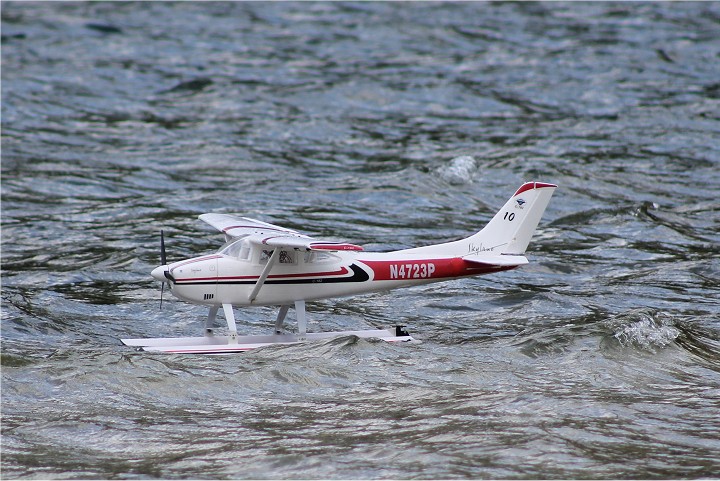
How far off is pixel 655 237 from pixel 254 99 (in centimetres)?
1863

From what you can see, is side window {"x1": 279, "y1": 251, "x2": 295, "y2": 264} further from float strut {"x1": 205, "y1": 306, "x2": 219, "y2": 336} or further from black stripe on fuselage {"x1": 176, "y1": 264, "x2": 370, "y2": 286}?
float strut {"x1": 205, "y1": 306, "x2": 219, "y2": 336}

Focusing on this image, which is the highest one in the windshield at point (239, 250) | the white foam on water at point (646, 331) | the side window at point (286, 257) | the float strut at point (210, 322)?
the windshield at point (239, 250)

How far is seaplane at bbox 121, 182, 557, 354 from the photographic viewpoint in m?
16.5

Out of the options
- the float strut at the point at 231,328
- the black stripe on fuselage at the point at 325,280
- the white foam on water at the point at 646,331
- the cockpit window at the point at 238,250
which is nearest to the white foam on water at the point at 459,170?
the white foam on water at the point at 646,331

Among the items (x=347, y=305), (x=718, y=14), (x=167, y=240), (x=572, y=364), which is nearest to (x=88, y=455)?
(x=572, y=364)

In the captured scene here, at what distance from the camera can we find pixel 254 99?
3903cm

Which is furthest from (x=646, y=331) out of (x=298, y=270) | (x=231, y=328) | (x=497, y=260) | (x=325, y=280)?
(x=231, y=328)

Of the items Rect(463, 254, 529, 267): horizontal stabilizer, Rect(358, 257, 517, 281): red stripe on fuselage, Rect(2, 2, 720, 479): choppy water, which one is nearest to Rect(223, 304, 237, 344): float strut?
Rect(2, 2, 720, 479): choppy water

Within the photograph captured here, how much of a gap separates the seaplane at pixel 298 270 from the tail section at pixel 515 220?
0.02m

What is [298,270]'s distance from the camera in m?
16.9

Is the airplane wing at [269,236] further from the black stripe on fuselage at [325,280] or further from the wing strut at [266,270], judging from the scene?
the black stripe on fuselage at [325,280]

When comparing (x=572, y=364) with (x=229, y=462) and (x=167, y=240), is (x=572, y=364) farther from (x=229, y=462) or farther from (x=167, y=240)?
(x=167, y=240)

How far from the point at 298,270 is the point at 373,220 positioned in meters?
9.38

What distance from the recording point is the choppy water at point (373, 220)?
42.0 feet
